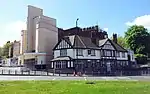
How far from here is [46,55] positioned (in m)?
82.0

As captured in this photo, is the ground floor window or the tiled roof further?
the tiled roof

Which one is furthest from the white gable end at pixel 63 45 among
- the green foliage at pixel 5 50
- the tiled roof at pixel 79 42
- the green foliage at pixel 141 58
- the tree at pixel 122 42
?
the green foliage at pixel 5 50

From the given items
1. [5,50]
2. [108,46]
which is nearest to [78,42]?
[108,46]

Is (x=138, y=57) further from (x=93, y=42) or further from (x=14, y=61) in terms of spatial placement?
(x=14, y=61)

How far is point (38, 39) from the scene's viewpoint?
80438mm

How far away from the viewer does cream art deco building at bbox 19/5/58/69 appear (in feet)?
263

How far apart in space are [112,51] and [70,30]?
70.3ft

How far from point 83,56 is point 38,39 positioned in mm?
17139

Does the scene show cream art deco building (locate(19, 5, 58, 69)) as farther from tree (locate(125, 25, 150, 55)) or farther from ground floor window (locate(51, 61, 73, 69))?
tree (locate(125, 25, 150, 55))

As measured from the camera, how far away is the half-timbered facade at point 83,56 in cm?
6925

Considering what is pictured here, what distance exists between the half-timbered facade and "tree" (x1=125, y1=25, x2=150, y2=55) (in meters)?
20.5

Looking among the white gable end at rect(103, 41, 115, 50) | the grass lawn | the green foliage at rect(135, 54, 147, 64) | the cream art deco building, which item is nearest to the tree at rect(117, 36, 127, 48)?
the green foliage at rect(135, 54, 147, 64)

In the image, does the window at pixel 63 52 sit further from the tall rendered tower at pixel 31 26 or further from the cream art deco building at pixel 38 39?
the tall rendered tower at pixel 31 26

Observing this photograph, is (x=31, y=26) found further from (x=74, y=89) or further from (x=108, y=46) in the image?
(x=74, y=89)
